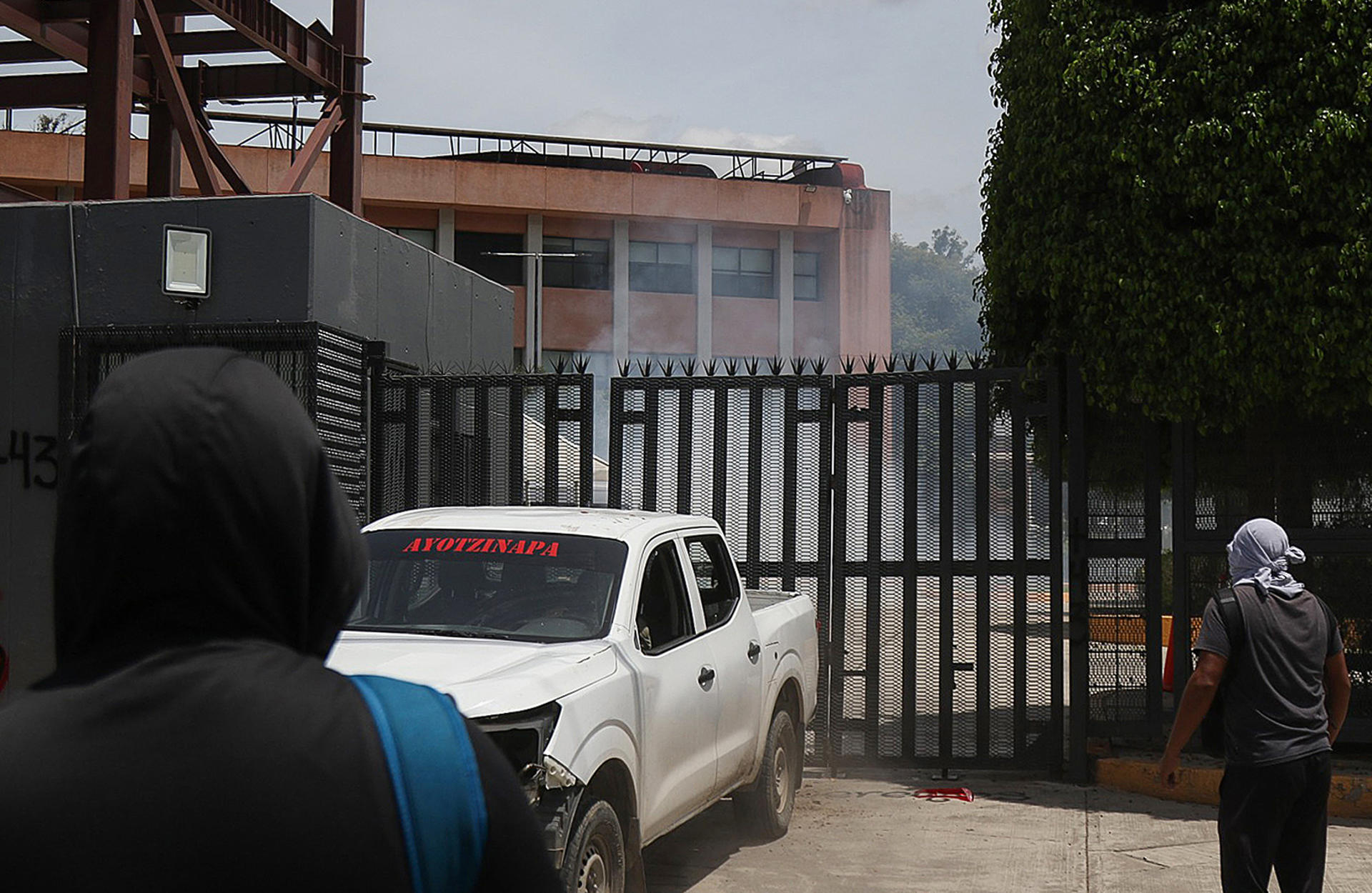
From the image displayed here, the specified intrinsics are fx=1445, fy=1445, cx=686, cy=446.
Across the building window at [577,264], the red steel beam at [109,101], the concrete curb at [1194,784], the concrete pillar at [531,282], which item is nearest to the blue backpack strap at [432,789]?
the concrete curb at [1194,784]

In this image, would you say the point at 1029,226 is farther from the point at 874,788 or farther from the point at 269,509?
the point at 269,509

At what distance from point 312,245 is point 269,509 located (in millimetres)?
8205

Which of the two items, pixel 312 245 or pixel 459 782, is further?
pixel 312 245

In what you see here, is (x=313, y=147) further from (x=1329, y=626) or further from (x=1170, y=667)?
(x=1329, y=626)

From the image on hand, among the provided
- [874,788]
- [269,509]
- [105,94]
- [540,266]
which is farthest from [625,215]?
[269,509]

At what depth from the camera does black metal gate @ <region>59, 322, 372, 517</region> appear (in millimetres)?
9312

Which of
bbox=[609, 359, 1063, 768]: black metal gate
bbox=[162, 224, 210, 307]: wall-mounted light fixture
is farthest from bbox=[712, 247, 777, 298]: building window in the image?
bbox=[162, 224, 210, 307]: wall-mounted light fixture

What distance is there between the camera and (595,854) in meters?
5.46

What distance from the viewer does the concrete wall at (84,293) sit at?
940 centimetres

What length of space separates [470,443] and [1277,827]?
20.6ft

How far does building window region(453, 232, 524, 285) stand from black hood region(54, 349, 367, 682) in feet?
139

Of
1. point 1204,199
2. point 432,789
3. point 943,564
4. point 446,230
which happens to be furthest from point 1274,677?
point 446,230

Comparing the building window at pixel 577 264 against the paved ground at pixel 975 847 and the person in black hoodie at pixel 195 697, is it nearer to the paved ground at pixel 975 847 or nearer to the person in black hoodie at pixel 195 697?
the paved ground at pixel 975 847

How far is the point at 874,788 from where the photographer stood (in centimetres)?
958
